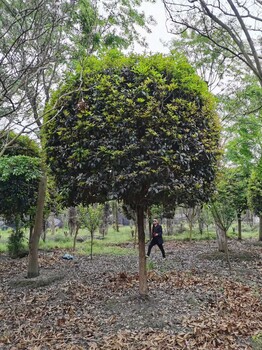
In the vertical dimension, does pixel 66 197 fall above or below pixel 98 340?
above

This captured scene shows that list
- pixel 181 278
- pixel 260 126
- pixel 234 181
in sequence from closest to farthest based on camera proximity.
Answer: pixel 181 278 → pixel 260 126 → pixel 234 181

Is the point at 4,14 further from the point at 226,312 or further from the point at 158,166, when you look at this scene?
the point at 226,312

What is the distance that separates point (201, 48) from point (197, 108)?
690 cm

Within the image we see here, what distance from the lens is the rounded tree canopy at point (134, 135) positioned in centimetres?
497

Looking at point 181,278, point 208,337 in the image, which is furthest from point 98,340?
point 181,278

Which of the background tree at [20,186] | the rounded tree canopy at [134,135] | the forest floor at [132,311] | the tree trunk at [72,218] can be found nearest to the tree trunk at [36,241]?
the forest floor at [132,311]

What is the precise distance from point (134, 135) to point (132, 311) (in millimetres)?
3068

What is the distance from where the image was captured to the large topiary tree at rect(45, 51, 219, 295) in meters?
4.97

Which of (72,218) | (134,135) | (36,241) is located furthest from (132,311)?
(72,218)

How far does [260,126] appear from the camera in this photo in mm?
8938

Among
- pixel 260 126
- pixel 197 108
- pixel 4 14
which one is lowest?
pixel 197 108

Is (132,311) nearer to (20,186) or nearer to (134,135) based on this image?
(134,135)

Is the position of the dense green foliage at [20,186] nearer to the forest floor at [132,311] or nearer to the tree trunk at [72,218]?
the forest floor at [132,311]

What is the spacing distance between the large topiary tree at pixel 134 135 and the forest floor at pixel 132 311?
1.96 m
